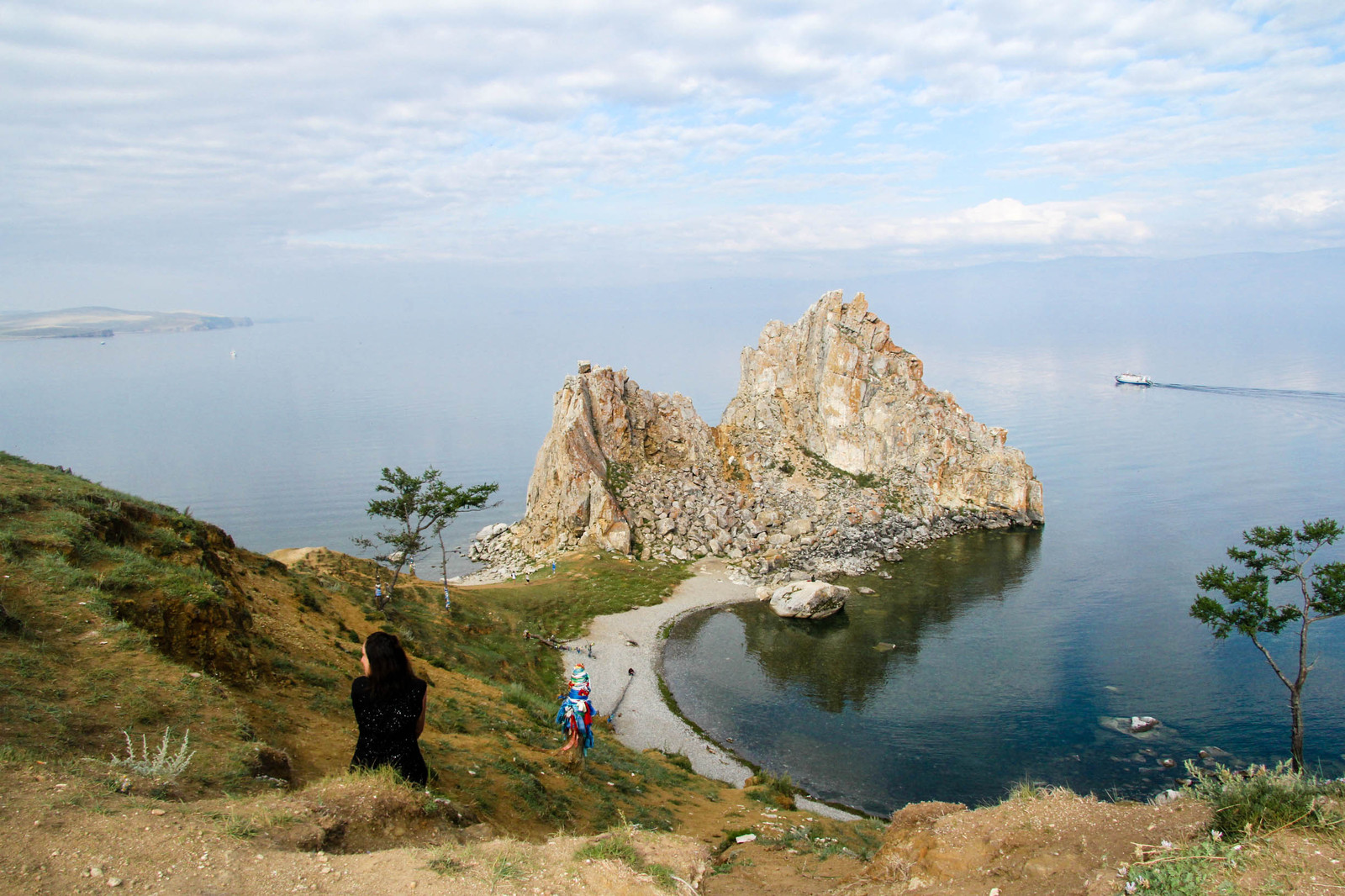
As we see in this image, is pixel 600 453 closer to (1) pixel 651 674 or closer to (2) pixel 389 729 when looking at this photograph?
(1) pixel 651 674

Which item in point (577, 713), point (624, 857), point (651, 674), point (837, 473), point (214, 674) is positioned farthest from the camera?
point (837, 473)

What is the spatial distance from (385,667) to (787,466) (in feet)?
201

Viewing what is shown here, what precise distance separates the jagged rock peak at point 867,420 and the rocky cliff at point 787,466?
0.42 ft

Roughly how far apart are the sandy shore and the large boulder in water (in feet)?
14.5

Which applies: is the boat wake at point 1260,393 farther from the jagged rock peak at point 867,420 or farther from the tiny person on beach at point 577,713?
the tiny person on beach at point 577,713

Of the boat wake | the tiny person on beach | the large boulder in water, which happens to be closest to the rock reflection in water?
the large boulder in water

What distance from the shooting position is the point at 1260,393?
117 m

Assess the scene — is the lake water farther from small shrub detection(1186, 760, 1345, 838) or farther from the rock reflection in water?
small shrub detection(1186, 760, 1345, 838)

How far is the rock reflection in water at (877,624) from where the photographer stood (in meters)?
36.2

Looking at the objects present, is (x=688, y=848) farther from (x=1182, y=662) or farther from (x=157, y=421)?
(x=157, y=421)

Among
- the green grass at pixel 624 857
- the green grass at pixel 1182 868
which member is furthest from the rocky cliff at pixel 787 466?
the green grass at pixel 1182 868

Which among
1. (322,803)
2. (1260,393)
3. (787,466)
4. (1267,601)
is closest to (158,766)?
(322,803)

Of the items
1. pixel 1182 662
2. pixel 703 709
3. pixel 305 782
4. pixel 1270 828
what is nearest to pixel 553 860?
Result: pixel 305 782

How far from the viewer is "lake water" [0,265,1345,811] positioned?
2966 cm
